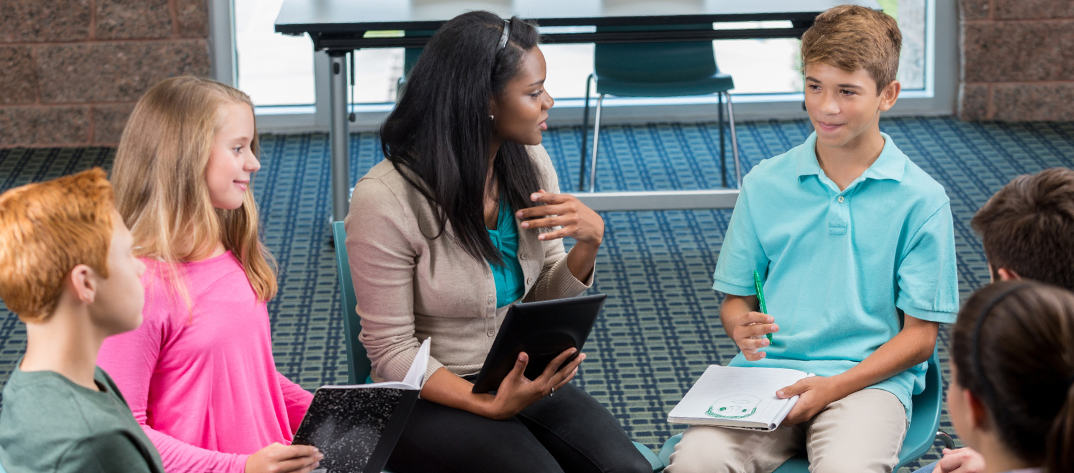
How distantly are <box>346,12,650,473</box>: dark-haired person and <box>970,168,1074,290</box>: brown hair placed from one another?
628 millimetres

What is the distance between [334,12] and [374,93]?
4.94ft

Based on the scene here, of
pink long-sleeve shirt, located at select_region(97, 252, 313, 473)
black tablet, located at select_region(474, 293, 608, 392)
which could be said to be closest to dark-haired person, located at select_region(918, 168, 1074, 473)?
black tablet, located at select_region(474, 293, 608, 392)

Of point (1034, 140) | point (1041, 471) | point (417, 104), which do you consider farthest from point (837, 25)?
point (1034, 140)

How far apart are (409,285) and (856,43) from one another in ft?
2.76

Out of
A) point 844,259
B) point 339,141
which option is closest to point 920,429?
point 844,259

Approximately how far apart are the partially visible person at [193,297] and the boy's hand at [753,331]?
0.73 m

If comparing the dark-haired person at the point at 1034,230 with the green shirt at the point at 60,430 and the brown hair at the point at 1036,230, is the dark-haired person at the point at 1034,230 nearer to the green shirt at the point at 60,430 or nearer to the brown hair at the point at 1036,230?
the brown hair at the point at 1036,230

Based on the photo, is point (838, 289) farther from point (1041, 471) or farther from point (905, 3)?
point (905, 3)

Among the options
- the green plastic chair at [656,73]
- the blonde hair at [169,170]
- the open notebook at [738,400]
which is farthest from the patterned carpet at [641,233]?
the blonde hair at [169,170]

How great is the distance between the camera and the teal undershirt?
1.71 metres

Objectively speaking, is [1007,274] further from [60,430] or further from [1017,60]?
[1017,60]

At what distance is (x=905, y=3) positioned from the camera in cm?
479

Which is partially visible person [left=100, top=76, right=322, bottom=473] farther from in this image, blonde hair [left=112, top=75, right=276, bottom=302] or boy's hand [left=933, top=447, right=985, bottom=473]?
boy's hand [left=933, top=447, right=985, bottom=473]

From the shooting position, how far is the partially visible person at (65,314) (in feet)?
3.24
